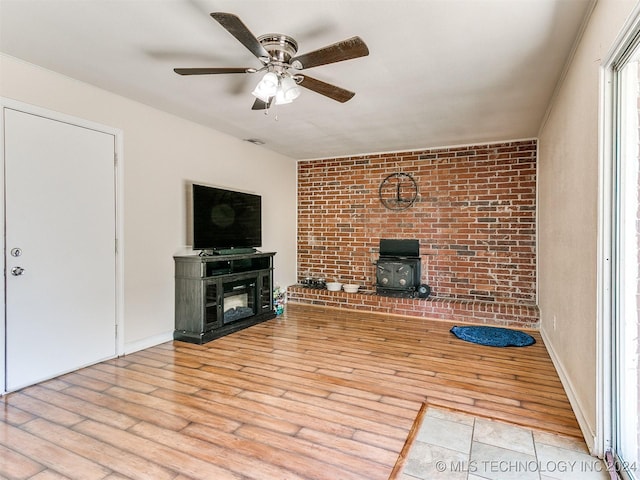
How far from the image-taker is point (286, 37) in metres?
2.18

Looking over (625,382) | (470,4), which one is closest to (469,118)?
(470,4)

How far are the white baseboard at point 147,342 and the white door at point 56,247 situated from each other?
0.13 m

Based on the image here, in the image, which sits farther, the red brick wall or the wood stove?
the wood stove

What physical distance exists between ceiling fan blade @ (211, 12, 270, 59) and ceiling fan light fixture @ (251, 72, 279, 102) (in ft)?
0.39

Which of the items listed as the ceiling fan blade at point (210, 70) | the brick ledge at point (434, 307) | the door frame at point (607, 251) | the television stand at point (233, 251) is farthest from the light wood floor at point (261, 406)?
the ceiling fan blade at point (210, 70)

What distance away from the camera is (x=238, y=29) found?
175 centimetres

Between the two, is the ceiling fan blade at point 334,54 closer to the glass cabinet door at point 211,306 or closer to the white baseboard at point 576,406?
the white baseboard at point 576,406

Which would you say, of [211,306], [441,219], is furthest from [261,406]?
[441,219]

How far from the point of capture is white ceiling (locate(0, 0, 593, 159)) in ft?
6.43

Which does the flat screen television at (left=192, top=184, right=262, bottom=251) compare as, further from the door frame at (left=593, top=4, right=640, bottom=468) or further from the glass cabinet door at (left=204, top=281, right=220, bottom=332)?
the door frame at (left=593, top=4, right=640, bottom=468)

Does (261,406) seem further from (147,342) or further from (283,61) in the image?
(283,61)

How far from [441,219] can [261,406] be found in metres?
3.68

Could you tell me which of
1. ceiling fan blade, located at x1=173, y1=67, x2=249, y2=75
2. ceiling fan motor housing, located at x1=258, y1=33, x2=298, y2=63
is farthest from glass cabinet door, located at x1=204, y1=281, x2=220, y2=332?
ceiling fan motor housing, located at x1=258, y1=33, x2=298, y2=63

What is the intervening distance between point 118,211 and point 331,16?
96.9 inches
